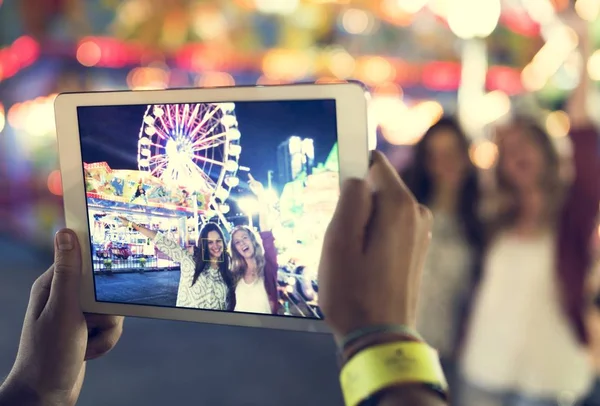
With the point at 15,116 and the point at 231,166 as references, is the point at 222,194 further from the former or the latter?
the point at 15,116

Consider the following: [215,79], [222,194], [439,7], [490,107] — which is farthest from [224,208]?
[490,107]

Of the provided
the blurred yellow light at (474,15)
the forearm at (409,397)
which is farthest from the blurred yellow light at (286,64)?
the forearm at (409,397)

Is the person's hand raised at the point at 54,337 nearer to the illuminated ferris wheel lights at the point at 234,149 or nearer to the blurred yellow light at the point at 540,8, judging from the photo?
the illuminated ferris wheel lights at the point at 234,149

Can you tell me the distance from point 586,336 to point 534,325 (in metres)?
0.11

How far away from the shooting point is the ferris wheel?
595 millimetres

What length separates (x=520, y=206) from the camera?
1535mm

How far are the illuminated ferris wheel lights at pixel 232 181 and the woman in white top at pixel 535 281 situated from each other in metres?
1.08

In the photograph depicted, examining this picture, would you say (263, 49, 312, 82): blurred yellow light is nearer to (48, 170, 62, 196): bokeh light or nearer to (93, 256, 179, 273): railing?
(48, 170, 62, 196): bokeh light

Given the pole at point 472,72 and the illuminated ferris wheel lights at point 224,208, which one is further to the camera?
the pole at point 472,72

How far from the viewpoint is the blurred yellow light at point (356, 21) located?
4.70m

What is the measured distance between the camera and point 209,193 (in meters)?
0.61

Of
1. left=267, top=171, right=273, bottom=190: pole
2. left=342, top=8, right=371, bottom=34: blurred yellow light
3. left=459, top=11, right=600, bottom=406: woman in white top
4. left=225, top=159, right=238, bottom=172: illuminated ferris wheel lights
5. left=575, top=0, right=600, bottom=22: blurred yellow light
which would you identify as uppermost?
Result: left=342, top=8, right=371, bottom=34: blurred yellow light

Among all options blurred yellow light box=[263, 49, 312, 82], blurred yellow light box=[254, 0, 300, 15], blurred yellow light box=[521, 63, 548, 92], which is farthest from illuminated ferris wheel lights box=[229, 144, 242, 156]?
blurred yellow light box=[263, 49, 312, 82]

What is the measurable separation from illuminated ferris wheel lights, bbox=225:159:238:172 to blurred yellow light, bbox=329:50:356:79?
446 cm
